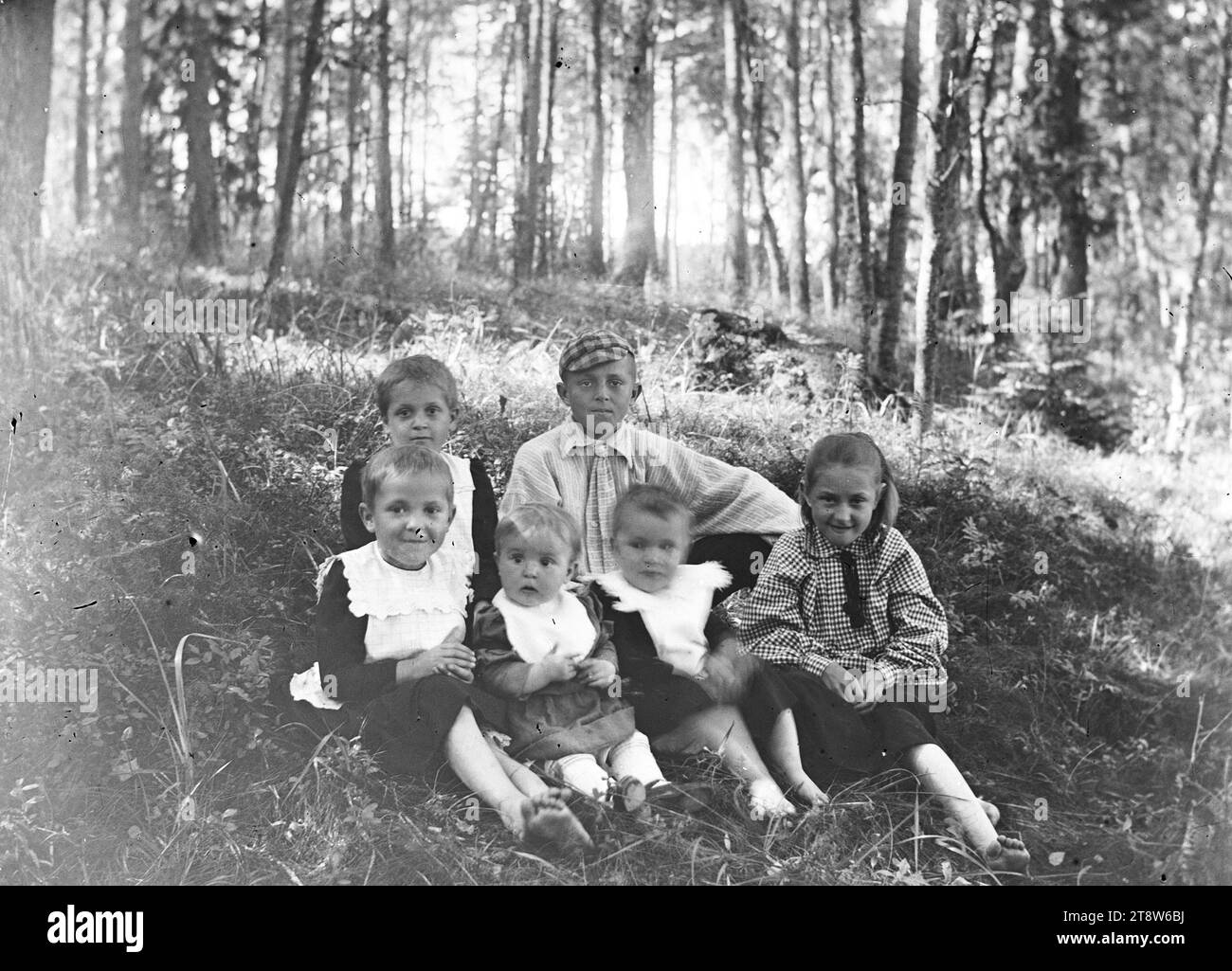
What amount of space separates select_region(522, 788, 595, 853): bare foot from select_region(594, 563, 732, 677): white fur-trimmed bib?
0.56 m

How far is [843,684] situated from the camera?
3336mm

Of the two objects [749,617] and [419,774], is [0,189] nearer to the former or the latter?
[419,774]

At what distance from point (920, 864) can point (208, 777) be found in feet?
7.39

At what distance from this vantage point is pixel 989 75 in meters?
3.90

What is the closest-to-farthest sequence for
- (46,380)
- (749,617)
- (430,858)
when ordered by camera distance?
(430,858)
(749,617)
(46,380)

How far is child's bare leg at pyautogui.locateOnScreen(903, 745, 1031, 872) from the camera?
3.28m

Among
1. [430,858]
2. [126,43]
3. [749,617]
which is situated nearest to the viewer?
[430,858]

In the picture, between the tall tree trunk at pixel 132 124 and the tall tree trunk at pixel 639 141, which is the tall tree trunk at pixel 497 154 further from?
the tall tree trunk at pixel 132 124

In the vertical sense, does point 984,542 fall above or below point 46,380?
below

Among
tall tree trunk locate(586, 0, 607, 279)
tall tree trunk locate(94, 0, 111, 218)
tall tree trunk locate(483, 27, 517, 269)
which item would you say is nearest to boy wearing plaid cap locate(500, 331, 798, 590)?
tall tree trunk locate(586, 0, 607, 279)

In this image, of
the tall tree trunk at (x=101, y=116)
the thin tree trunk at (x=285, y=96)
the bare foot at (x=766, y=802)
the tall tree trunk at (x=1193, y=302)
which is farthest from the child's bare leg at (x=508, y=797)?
the tall tree trunk at (x=1193, y=302)

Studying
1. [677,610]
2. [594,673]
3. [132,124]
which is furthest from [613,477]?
[132,124]

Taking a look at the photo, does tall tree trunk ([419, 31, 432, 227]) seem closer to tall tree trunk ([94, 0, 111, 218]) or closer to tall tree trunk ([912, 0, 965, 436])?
tall tree trunk ([94, 0, 111, 218])
